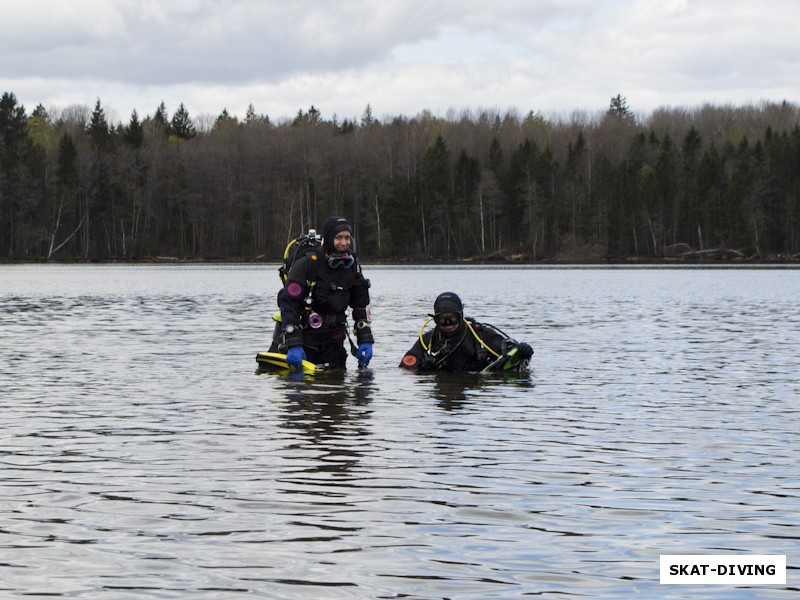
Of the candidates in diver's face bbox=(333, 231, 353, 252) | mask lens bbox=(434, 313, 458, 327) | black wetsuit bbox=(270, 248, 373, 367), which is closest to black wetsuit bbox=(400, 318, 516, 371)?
mask lens bbox=(434, 313, 458, 327)

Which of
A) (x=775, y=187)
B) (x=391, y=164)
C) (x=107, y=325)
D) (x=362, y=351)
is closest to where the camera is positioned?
(x=362, y=351)

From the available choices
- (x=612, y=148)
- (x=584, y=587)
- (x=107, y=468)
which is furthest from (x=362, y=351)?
(x=612, y=148)

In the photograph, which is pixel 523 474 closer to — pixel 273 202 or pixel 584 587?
pixel 584 587

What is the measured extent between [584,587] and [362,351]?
9621 mm

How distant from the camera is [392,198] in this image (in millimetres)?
125500

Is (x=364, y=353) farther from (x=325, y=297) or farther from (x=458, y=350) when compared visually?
(x=458, y=350)

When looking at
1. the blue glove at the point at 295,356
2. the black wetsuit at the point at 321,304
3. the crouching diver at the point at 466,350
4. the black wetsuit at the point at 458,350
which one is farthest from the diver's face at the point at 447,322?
the blue glove at the point at 295,356

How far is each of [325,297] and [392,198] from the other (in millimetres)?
110918

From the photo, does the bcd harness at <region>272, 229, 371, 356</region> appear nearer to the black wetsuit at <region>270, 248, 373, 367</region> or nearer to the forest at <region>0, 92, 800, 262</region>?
the black wetsuit at <region>270, 248, 373, 367</region>

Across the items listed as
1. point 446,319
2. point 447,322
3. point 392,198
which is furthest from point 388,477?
point 392,198

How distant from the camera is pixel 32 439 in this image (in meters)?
10.4

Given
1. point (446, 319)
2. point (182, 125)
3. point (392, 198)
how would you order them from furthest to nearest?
point (182, 125) < point (392, 198) < point (446, 319)

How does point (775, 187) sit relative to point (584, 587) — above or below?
above

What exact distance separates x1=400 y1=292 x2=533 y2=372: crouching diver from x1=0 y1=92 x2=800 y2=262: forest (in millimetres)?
103813
